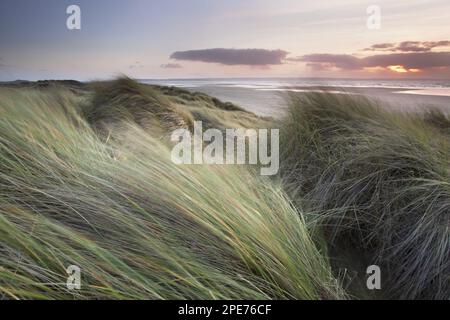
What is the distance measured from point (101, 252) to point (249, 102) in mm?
8598

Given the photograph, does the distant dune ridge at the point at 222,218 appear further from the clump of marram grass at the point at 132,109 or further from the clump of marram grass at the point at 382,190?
the clump of marram grass at the point at 132,109

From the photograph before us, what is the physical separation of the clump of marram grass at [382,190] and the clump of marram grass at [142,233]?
1.37 feet

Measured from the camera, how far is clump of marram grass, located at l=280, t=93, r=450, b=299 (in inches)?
85.1

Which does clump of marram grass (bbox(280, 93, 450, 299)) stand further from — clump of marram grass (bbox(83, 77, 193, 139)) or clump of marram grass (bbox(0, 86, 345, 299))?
clump of marram grass (bbox(83, 77, 193, 139))

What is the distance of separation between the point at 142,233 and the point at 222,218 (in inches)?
16.5

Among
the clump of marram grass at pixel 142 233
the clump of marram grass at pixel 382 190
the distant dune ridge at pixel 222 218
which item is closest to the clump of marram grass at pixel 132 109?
the distant dune ridge at pixel 222 218

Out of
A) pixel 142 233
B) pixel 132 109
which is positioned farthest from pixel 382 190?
pixel 132 109

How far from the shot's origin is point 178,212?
1.97m

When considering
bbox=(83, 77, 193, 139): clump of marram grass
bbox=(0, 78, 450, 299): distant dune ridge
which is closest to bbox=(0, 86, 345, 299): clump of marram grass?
bbox=(0, 78, 450, 299): distant dune ridge

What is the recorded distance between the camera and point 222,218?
1996 mm

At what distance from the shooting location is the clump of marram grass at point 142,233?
1.56m

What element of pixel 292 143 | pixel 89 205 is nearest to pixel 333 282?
pixel 89 205
